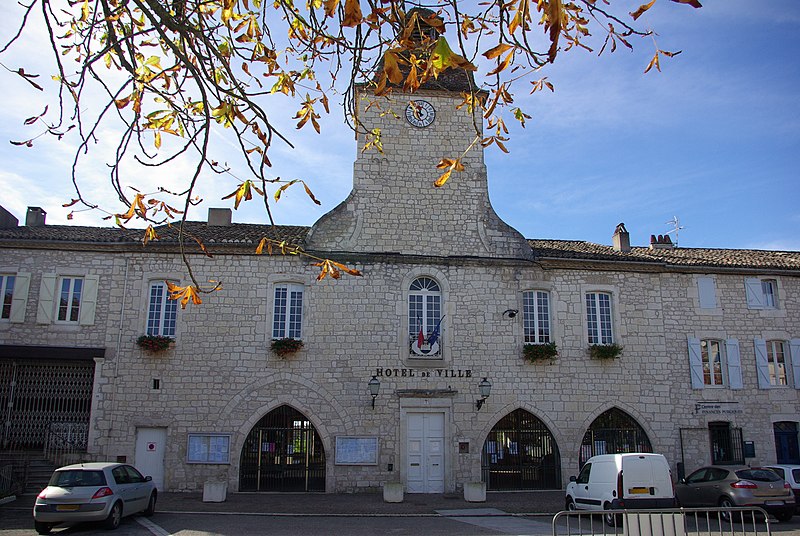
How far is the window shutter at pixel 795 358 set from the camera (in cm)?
1961

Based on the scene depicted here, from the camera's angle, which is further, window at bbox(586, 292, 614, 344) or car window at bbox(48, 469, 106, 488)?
window at bbox(586, 292, 614, 344)

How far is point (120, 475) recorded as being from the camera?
12812 millimetres

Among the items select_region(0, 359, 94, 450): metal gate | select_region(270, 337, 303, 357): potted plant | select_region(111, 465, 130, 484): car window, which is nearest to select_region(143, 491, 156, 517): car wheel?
select_region(111, 465, 130, 484): car window

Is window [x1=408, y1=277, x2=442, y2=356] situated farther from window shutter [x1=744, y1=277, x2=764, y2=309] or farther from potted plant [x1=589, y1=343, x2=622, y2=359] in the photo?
window shutter [x1=744, y1=277, x2=764, y2=309]

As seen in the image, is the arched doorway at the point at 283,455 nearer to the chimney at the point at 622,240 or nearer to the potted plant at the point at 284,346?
the potted plant at the point at 284,346

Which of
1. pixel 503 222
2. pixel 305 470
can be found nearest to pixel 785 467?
pixel 503 222

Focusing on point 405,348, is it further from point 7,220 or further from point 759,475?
point 7,220

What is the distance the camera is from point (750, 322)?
65.3 feet

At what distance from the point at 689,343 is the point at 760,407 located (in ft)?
8.92

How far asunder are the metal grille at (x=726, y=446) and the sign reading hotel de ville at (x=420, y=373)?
745 centimetres

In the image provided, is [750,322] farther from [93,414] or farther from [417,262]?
[93,414]

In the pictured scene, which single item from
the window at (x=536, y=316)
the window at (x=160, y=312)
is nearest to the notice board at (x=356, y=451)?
the window at (x=536, y=316)

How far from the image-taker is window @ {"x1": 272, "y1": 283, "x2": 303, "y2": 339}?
18219 millimetres

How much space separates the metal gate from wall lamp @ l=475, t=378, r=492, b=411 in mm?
10301
